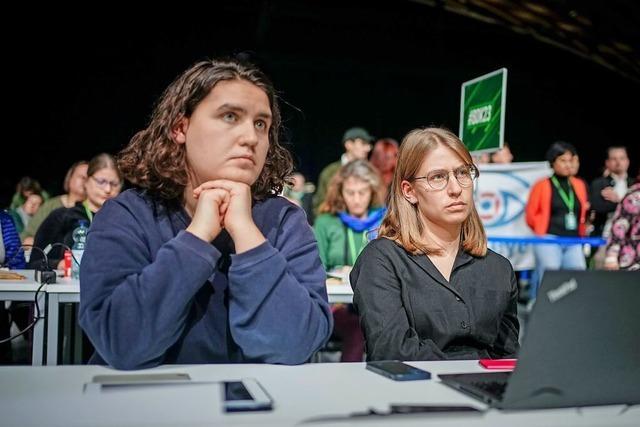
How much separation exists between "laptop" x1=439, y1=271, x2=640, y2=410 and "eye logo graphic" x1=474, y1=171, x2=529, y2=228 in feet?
18.9

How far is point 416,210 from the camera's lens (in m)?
2.08

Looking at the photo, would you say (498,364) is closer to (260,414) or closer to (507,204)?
(260,414)

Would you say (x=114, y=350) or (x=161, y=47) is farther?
(x=161, y=47)

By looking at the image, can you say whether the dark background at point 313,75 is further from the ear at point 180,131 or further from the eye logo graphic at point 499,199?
the ear at point 180,131

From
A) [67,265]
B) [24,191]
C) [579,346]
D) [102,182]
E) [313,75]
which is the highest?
[313,75]

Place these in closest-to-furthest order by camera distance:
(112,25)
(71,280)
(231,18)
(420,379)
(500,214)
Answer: (420,379) < (71,280) < (500,214) < (112,25) < (231,18)

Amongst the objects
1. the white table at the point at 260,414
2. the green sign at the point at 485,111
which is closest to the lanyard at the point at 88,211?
the green sign at the point at 485,111

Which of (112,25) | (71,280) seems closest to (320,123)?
(112,25)

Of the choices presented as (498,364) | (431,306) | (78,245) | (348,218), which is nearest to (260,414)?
(498,364)

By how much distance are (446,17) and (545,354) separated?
12.1 meters

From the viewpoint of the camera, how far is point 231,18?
1096 cm

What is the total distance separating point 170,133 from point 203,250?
1.30 feet

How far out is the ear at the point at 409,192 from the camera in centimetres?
207

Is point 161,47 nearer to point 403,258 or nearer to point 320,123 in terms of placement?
point 320,123
